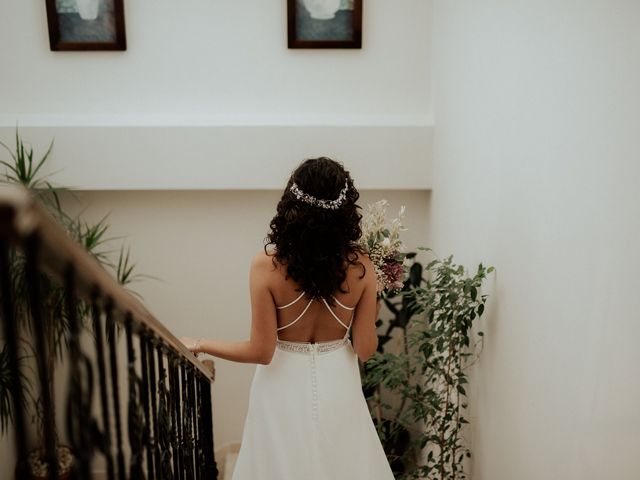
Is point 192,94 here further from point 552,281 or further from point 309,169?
point 552,281

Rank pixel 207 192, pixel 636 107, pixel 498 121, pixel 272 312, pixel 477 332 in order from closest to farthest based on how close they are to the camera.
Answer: pixel 636 107
pixel 272 312
pixel 498 121
pixel 477 332
pixel 207 192

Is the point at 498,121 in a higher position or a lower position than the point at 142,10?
lower

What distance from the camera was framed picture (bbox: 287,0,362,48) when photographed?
13.0 ft

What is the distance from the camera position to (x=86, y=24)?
12.9ft

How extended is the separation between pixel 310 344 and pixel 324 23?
7.67 ft

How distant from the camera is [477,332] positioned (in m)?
3.15

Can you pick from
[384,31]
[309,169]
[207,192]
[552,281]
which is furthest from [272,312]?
[384,31]

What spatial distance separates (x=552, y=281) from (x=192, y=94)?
2.74 meters

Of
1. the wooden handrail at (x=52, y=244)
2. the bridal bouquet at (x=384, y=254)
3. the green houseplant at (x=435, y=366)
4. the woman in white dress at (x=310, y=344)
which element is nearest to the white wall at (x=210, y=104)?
the green houseplant at (x=435, y=366)

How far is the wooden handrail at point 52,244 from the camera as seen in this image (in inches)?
27.0

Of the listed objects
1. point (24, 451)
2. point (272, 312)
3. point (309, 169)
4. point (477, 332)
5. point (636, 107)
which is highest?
point (636, 107)

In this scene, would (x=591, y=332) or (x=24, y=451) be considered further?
(x=591, y=332)

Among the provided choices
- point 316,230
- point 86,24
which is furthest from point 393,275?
point 86,24

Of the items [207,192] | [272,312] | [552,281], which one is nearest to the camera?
[552,281]
